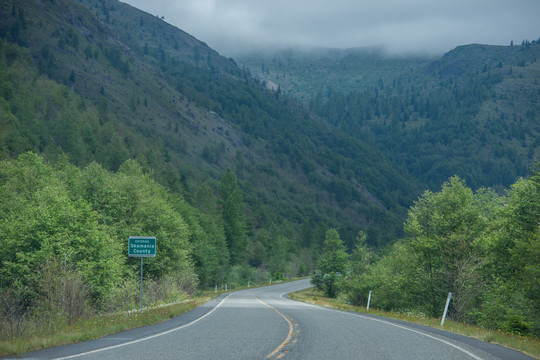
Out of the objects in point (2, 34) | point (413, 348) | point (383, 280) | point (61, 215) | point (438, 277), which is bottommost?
point (383, 280)

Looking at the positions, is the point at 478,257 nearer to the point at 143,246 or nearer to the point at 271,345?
the point at 143,246

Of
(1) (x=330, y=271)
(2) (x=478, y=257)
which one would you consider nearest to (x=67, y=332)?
(2) (x=478, y=257)

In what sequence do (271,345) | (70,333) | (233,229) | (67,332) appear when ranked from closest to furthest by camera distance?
1. (271,345)
2. (70,333)
3. (67,332)
4. (233,229)

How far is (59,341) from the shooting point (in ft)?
42.5

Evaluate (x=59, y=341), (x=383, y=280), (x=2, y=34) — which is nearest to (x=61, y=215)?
(x=59, y=341)

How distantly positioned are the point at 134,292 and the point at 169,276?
8889 mm

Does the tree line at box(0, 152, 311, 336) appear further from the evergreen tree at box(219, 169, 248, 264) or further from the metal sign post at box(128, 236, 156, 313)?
the evergreen tree at box(219, 169, 248, 264)

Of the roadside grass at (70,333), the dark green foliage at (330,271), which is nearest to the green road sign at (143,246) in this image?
the roadside grass at (70,333)

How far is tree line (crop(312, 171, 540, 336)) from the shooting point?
25969mm

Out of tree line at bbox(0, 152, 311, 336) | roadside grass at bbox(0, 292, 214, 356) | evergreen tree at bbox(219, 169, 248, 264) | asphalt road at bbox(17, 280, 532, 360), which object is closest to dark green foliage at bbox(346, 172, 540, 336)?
asphalt road at bbox(17, 280, 532, 360)

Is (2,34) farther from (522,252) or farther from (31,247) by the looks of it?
(522,252)

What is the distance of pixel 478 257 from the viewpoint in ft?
115

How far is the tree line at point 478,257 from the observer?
26.0m

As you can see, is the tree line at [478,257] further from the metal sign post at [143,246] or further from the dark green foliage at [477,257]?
the metal sign post at [143,246]
